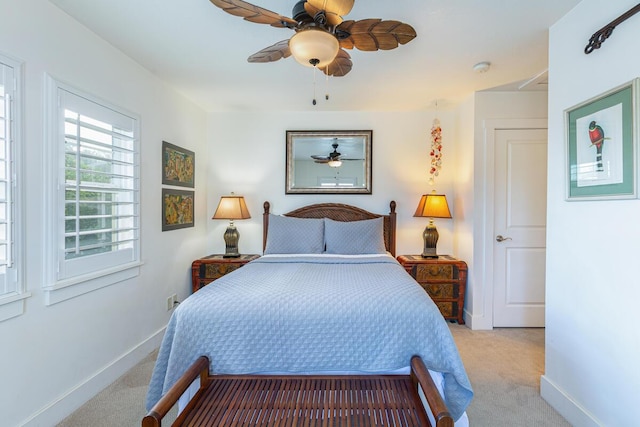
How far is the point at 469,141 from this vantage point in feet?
10.7

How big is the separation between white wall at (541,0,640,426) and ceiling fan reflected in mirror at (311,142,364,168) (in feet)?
7.12

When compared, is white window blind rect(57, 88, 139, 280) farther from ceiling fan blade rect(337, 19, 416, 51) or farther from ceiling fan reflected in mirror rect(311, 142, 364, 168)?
ceiling fan reflected in mirror rect(311, 142, 364, 168)

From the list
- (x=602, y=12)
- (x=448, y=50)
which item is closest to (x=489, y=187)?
(x=448, y=50)

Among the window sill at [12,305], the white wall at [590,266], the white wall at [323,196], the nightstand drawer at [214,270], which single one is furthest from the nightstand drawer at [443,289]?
the window sill at [12,305]

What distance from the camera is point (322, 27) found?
147cm

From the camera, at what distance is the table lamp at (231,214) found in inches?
136

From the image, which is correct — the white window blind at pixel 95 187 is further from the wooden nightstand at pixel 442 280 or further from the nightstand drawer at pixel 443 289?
the nightstand drawer at pixel 443 289

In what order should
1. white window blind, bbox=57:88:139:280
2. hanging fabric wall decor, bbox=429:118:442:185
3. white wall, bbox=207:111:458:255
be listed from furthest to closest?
white wall, bbox=207:111:458:255, hanging fabric wall decor, bbox=429:118:442:185, white window blind, bbox=57:88:139:280

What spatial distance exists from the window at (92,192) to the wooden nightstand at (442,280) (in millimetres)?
2658

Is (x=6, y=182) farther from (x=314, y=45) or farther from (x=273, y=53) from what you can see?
(x=314, y=45)

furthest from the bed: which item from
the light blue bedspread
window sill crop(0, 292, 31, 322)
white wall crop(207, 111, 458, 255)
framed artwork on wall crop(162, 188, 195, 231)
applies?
white wall crop(207, 111, 458, 255)

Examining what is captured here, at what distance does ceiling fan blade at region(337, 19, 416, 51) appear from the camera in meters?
1.47

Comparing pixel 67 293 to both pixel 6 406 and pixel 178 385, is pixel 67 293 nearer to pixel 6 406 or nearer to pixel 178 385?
pixel 6 406

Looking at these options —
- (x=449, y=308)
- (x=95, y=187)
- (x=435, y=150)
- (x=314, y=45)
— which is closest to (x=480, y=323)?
(x=449, y=308)
